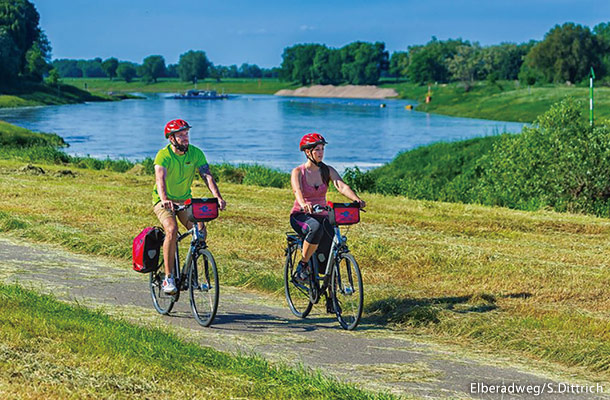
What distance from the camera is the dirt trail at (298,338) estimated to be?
6.62m

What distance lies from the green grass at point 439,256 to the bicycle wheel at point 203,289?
5.51ft

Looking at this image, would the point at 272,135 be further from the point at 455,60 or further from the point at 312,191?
the point at 455,60

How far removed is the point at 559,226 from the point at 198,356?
11.2 m

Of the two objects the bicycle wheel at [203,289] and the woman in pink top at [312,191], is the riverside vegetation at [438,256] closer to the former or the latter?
the woman in pink top at [312,191]

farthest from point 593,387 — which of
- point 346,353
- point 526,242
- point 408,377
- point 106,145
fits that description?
point 106,145

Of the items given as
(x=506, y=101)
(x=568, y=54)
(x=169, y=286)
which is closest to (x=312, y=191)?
(x=169, y=286)

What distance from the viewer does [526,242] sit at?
46.1 ft

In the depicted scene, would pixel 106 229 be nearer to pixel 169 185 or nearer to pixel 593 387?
pixel 169 185

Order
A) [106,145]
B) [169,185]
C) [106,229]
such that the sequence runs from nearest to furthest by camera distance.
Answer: [169,185]
[106,229]
[106,145]

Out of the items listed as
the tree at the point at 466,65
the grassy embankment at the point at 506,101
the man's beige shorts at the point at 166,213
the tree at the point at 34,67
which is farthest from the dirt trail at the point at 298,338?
the tree at the point at 34,67

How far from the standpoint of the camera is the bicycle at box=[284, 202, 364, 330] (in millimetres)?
7859

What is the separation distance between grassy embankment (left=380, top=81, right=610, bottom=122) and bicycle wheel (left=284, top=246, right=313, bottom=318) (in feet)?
195

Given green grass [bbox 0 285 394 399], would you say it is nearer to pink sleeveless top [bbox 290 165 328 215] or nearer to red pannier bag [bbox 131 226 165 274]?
red pannier bag [bbox 131 226 165 274]

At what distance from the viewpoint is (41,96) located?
12912cm
